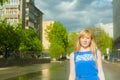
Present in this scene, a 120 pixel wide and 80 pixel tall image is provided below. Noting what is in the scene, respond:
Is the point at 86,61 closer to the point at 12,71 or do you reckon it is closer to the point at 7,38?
the point at 12,71

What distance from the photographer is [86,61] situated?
18.3ft

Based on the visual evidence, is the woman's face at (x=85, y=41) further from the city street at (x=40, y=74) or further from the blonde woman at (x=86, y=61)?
the city street at (x=40, y=74)

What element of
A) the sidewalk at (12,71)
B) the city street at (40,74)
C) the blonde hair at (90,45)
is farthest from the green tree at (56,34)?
the blonde hair at (90,45)

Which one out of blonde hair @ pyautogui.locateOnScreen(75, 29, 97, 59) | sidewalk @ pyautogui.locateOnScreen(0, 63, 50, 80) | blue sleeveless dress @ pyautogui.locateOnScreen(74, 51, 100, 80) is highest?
blonde hair @ pyautogui.locateOnScreen(75, 29, 97, 59)

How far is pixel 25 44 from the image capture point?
101125mm

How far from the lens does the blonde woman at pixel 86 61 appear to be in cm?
556

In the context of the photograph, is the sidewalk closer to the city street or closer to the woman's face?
the city street

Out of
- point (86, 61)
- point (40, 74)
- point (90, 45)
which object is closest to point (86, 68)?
point (86, 61)

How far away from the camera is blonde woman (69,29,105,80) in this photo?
5562 millimetres

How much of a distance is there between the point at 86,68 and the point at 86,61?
0.32 ft

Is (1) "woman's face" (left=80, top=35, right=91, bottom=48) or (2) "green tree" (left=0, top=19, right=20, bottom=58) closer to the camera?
(1) "woman's face" (left=80, top=35, right=91, bottom=48)

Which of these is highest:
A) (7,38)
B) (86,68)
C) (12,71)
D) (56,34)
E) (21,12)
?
(21,12)

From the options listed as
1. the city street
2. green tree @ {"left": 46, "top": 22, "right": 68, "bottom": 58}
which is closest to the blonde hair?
the city street

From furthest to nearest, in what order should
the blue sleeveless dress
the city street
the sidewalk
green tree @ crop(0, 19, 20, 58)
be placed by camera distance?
green tree @ crop(0, 19, 20, 58), the sidewalk, the city street, the blue sleeveless dress
